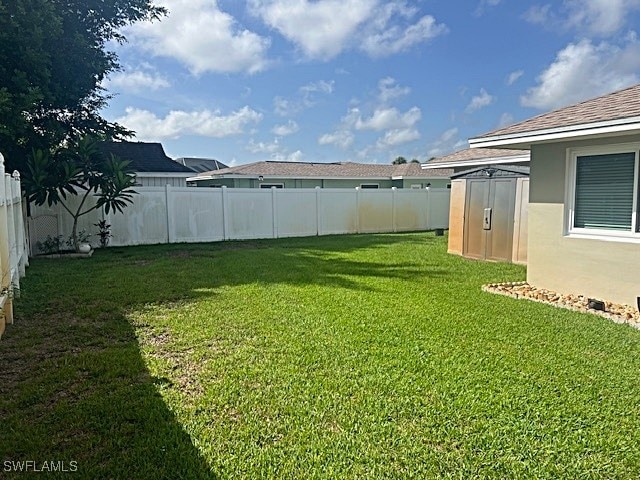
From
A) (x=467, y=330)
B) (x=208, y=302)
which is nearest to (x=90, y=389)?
(x=208, y=302)

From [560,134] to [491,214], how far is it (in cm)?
448

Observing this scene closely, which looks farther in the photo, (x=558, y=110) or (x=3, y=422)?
(x=558, y=110)

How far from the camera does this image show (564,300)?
264 inches

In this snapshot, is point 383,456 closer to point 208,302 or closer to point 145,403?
point 145,403

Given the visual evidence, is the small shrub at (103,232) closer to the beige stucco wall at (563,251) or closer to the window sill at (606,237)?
the beige stucco wall at (563,251)

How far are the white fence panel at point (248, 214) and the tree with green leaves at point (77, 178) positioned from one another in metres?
3.34

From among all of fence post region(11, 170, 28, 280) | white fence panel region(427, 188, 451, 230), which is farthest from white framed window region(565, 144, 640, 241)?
white fence panel region(427, 188, 451, 230)

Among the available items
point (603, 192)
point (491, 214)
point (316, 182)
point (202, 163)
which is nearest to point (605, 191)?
point (603, 192)

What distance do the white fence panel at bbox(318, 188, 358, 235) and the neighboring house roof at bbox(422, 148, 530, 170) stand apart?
324 cm

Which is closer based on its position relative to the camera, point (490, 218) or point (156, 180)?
point (490, 218)

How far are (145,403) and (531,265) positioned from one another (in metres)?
6.56

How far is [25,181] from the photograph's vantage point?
10414 mm

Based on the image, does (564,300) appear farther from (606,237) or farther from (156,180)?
(156,180)

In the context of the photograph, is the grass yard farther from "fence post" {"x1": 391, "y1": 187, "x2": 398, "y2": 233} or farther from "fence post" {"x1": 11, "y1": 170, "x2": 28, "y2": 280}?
"fence post" {"x1": 391, "y1": 187, "x2": 398, "y2": 233}
